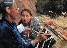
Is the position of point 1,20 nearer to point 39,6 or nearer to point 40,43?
point 40,43

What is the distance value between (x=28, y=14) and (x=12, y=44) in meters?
0.66

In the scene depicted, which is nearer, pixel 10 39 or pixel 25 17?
pixel 10 39

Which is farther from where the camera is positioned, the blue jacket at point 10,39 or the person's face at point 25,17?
the person's face at point 25,17

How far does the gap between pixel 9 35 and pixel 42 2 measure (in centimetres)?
987

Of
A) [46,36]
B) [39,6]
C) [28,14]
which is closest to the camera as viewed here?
[46,36]

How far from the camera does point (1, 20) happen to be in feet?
10.8

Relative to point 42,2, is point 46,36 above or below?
above

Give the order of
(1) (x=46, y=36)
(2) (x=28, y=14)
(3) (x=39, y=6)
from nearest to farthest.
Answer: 1. (1) (x=46, y=36)
2. (2) (x=28, y=14)
3. (3) (x=39, y=6)

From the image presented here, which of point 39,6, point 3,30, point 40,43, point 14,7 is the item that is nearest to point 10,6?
point 14,7

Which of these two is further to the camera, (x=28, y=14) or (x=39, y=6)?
(x=39, y=6)

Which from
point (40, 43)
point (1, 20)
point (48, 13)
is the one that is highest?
point (1, 20)

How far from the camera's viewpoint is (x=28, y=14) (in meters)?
3.71

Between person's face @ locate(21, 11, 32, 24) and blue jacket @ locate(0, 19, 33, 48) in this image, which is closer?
blue jacket @ locate(0, 19, 33, 48)

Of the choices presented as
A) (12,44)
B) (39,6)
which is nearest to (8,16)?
(12,44)
